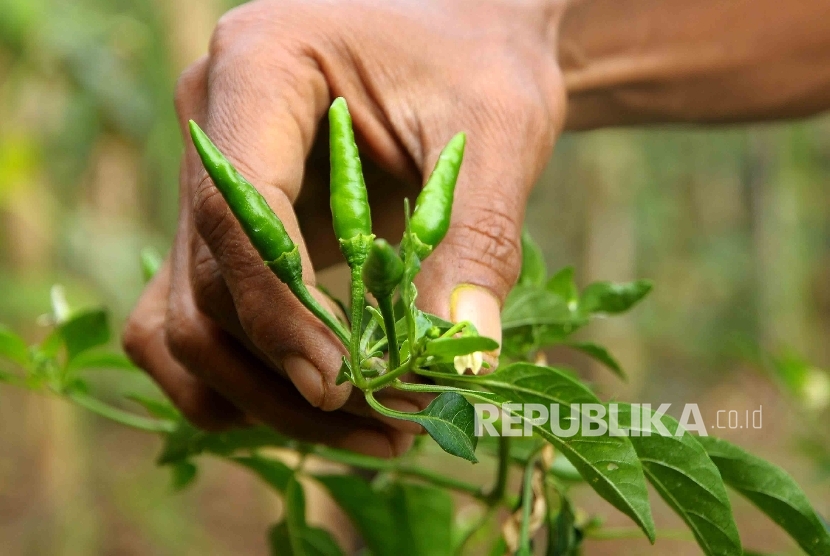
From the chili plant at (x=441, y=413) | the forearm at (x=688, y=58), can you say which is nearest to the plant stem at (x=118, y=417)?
the chili plant at (x=441, y=413)

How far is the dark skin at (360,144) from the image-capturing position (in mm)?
650

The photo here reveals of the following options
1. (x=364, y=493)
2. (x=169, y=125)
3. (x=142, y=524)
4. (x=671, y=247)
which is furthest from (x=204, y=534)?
(x=671, y=247)

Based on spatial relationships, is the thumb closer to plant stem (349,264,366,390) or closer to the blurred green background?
plant stem (349,264,366,390)

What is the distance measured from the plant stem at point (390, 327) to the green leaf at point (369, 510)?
43 cm

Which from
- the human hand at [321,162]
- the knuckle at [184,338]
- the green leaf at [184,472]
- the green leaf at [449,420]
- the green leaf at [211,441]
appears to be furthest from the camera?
the green leaf at [184,472]

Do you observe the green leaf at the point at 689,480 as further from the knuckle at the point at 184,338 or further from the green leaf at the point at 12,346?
the green leaf at the point at 12,346

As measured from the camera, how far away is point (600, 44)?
115 cm

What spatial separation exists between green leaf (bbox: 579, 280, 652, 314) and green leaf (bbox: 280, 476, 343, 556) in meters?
0.37

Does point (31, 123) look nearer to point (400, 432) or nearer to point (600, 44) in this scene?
point (600, 44)

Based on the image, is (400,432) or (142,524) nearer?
(400,432)

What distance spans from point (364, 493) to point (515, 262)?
0.35 metres

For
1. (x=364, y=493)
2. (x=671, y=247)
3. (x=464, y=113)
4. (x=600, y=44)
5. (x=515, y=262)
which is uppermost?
(x=671, y=247)

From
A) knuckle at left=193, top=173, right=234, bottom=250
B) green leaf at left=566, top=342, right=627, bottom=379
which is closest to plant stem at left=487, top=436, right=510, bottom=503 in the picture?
green leaf at left=566, top=342, right=627, bottom=379

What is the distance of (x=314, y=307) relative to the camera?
545 millimetres
